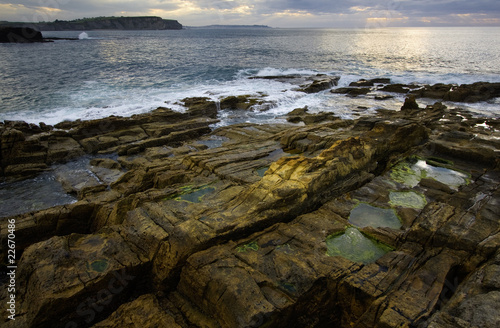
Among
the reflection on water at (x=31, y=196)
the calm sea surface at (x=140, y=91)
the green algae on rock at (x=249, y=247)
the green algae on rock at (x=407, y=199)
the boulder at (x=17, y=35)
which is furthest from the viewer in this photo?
the boulder at (x=17, y=35)

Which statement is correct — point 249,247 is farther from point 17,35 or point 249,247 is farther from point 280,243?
point 17,35

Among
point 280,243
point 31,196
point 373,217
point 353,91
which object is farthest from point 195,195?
point 353,91

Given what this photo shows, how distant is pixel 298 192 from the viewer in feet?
30.3

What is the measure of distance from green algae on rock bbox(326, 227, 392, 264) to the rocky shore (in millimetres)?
40

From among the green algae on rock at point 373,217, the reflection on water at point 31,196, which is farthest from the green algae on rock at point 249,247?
the reflection on water at point 31,196

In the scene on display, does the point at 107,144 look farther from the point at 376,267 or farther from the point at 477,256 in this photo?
the point at 477,256

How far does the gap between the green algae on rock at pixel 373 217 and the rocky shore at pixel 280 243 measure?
0.05 m

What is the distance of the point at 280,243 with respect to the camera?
778cm

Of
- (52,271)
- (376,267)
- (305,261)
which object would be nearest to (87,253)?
(52,271)

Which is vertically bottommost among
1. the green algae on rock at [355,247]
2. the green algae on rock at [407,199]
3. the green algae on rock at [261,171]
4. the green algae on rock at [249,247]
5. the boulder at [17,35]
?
the green algae on rock at [355,247]

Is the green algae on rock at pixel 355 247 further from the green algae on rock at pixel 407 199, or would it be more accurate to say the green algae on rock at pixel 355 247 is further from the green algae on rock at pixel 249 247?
the green algae on rock at pixel 407 199

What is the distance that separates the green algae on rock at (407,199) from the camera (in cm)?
996

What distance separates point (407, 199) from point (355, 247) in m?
3.61

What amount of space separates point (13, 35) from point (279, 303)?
439ft
